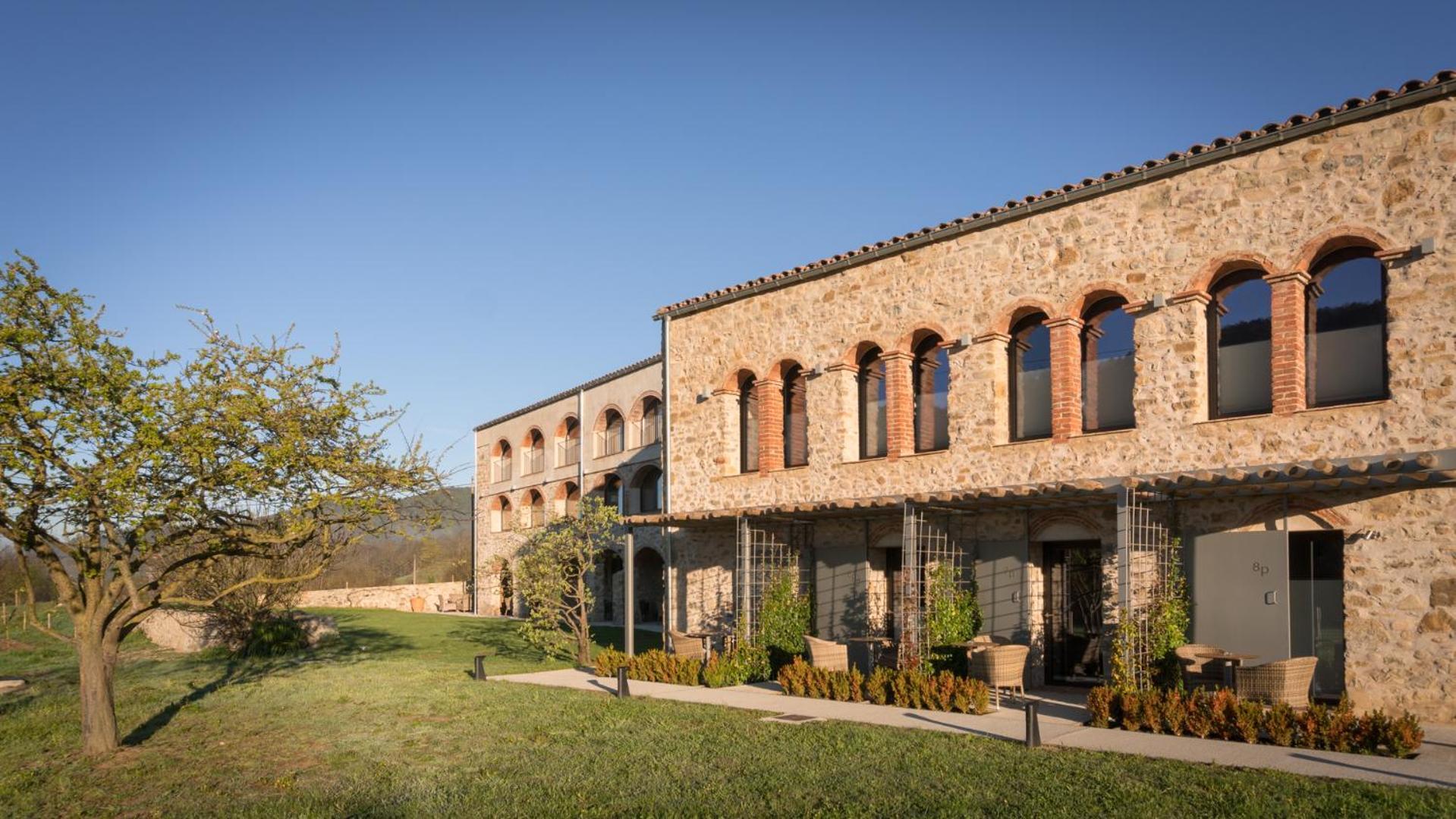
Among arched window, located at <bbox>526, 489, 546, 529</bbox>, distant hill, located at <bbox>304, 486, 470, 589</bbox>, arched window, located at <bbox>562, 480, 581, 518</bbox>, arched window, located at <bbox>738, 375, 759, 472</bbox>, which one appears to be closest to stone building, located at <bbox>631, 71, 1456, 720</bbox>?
arched window, located at <bbox>738, 375, 759, 472</bbox>

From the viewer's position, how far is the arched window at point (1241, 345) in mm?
12102

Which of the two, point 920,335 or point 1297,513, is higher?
point 920,335

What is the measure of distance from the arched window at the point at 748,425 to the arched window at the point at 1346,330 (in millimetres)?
8710

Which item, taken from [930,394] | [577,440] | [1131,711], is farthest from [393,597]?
[1131,711]

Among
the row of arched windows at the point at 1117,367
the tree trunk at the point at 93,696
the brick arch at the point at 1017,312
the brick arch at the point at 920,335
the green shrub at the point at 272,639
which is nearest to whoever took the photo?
the tree trunk at the point at 93,696

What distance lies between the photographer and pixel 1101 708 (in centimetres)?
1077

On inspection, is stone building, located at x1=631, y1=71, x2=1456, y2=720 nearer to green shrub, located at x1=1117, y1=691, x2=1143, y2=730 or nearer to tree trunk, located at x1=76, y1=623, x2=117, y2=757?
green shrub, located at x1=1117, y1=691, x2=1143, y2=730

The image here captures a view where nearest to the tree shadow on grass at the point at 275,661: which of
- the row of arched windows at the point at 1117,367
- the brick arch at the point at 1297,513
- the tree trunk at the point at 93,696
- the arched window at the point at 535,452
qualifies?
the tree trunk at the point at 93,696

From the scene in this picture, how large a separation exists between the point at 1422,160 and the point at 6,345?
46.2 ft

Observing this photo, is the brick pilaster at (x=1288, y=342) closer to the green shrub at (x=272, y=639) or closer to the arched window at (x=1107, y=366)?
the arched window at (x=1107, y=366)

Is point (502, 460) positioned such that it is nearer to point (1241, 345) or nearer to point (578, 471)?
point (578, 471)

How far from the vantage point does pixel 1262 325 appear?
1214 cm

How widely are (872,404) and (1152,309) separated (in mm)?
4780

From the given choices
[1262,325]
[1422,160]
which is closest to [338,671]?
[1262,325]
